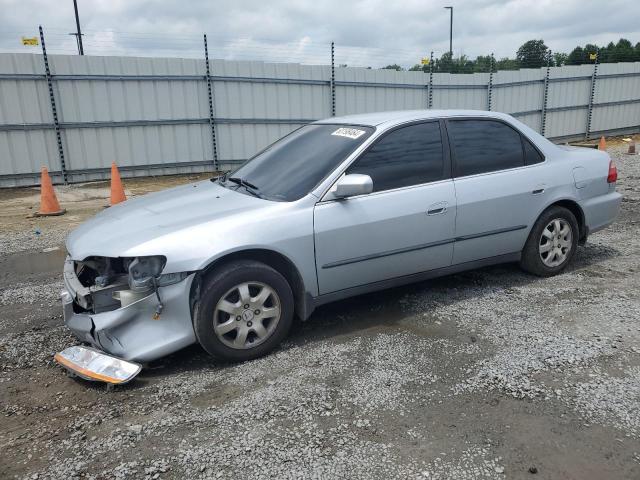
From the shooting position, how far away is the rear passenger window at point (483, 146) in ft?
14.4

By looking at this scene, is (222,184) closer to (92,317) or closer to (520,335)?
(92,317)

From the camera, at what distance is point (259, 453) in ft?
8.37

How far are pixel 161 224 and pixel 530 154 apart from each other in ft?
11.0

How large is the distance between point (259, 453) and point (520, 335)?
7.09ft

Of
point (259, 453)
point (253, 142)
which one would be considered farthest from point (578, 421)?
point (253, 142)

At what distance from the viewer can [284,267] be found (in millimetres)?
3668

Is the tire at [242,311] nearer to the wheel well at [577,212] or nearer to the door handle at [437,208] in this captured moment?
the door handle at [437,208]

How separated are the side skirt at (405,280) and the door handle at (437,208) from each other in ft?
1.64

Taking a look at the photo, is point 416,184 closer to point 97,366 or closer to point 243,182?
point 243,182

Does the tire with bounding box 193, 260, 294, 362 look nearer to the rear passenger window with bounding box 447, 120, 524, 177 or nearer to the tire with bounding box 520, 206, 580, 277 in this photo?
the rear passenger window with bounding box 447, 120, 524, 177

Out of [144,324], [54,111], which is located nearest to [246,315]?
[144,324]

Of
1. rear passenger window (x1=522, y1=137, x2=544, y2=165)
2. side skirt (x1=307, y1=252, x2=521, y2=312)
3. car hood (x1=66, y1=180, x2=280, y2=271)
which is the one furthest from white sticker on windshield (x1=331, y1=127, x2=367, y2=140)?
rear passenger window (x1=522, y1=137, x2=544, y2=165)

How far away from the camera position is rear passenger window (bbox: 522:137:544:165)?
4727 mm

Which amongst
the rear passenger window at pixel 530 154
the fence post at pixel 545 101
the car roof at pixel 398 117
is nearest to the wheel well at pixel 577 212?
the rear passenger window at pixel 530 154
